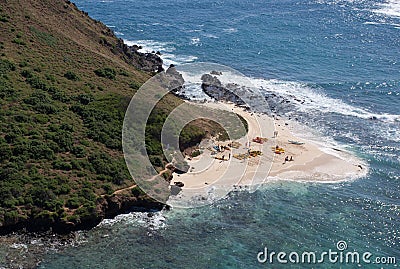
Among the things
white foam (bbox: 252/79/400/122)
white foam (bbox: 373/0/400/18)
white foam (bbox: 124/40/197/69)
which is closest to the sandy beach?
white foam (bbox: 252/79/400/122)

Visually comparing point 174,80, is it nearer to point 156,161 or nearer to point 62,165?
point 156,161

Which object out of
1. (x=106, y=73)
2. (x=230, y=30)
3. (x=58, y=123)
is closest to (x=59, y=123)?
(x=58, y=123)

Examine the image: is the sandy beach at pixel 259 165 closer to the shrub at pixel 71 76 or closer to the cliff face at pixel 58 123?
the cliff face at pixel 58 123

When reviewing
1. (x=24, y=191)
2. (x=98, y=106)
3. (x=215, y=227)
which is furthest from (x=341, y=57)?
(x=24, y=191)

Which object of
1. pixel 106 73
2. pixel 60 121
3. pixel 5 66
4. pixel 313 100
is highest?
pixel 5 66

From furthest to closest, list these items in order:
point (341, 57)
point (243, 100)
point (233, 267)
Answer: point (341, 57) → point (243, 100) → point (233, 267)

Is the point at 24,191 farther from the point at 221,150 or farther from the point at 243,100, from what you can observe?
the point at 243,100
